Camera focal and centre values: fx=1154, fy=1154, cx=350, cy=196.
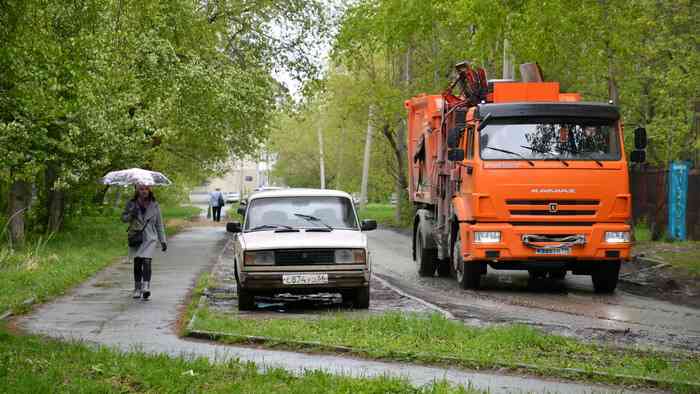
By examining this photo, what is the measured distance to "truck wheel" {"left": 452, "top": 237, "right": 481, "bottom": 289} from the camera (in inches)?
744

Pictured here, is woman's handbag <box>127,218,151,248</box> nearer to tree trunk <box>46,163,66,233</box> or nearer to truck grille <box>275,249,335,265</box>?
truck grille <box>275,249,335,265</box>

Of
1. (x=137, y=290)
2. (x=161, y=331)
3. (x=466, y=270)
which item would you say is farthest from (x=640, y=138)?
(x=161, y=331)

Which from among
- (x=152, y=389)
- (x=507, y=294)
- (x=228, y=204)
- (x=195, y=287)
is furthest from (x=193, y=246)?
(x=228, y=204)

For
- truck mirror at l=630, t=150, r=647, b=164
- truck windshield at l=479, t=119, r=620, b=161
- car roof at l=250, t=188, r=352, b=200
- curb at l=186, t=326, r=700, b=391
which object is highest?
truck windshield at l=479, t=119, r=620, b=161

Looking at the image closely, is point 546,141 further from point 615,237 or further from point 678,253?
point 678,253

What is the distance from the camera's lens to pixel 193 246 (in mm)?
33219

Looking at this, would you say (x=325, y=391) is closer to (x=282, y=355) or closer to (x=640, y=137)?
(x=282, y=355)

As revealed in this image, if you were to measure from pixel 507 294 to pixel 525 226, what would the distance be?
129 cm

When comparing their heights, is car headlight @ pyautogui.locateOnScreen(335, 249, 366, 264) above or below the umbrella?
below

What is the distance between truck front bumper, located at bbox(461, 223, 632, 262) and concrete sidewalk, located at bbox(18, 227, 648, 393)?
4727mm

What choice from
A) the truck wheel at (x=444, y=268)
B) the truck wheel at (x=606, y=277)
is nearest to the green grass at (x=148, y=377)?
the truck wheel at (x=606, y=277)

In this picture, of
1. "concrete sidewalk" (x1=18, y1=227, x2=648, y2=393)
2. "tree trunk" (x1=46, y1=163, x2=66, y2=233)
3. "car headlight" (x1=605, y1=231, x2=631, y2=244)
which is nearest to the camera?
"concrete sidewalk" (x1=18, y1=227, x2=648, y2=393)

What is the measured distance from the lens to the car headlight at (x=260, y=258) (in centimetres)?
1519

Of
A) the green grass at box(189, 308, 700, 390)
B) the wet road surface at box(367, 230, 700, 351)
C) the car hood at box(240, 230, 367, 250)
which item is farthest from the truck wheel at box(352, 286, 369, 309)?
the green grass at box(189, 308, 700, 390)
